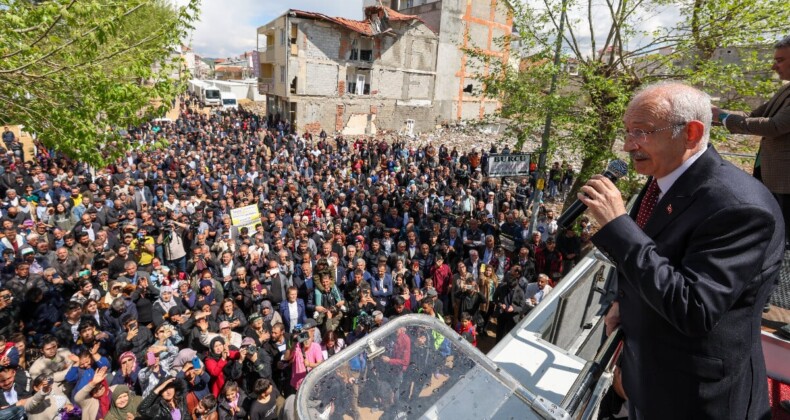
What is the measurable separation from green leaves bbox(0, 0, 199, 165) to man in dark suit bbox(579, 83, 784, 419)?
17.2 feet

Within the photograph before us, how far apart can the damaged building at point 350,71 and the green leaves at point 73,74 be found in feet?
73.5

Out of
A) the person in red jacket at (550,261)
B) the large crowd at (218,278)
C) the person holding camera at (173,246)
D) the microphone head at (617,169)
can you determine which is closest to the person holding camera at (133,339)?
the large crowd at (218,278)

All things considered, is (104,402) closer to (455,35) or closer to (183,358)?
(183,358)

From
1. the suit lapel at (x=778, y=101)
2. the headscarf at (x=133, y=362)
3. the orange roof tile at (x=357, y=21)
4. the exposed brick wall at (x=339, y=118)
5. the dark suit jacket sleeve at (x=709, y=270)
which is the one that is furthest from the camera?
the exposed brick wall at (x=339, y=118)

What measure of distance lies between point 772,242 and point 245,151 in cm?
1947

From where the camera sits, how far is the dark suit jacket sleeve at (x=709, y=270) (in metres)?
1.31

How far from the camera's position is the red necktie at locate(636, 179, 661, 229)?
1.84 m

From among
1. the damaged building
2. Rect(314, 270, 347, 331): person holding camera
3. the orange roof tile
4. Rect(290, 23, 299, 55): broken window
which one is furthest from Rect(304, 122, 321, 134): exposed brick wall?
Rect(314, 270, 347, 331): person holding camera

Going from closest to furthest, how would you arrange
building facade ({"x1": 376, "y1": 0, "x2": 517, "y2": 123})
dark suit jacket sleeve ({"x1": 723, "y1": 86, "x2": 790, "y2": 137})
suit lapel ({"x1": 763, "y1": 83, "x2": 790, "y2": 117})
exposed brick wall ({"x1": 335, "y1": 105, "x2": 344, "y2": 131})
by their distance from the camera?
dark suit jacket sleeve ({"x1": 723, "y1": 86, "x2": 790, "y2": 137})
suit lapel ({"x1": 763, "y1": 83, "x2": 790, "y2": 117})
exposed brick wall ({"x1": 335, "y1": 105, "x2": 344, "y2": 131})
building facade ({"x1": 376, "y1": 0, "x2": 517, "y2": 123})

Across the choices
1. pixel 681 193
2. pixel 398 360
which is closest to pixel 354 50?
pixel 398 360

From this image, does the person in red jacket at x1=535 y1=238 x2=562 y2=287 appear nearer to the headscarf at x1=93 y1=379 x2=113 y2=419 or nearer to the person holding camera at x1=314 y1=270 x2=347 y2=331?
the person holding camera at x1=314 y1=270 x2=347 y2=331

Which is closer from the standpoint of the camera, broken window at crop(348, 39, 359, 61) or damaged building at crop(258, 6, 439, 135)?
Answer: damaged building at crop(258, 6, 439, 135)

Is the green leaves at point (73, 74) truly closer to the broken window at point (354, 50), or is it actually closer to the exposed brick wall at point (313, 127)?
the exposed brick wall at point (313, 127)

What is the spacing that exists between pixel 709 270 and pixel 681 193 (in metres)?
0.33
